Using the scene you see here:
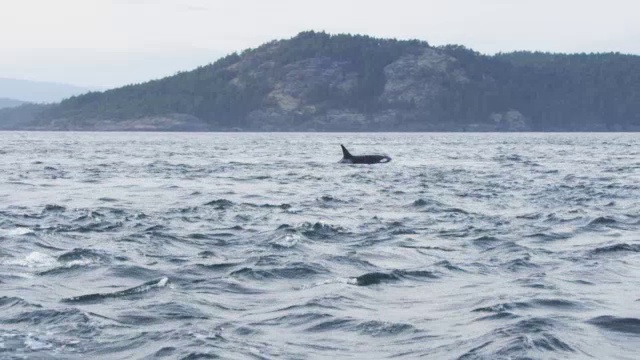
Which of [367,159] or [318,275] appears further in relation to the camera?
[367,159]

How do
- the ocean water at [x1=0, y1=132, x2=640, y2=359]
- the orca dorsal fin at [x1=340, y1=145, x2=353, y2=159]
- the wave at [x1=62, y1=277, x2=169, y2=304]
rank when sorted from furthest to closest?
the orca dorsal fin at [x1=340, y1=145, x2=353, y2=159]
the wave at [x1=62, y1=277, x2=169, y2=304]
the ocean water at [x1=0, y1=132, x2=640, y2=359]

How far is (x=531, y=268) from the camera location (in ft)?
58.1

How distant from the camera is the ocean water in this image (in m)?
12.2

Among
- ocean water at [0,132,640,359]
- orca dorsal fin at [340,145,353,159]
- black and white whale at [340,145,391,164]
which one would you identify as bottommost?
black and white whale at [340,145,391,164]

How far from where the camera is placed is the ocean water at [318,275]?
1217 cm

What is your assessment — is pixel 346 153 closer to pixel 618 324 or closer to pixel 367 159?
pixel 367 159

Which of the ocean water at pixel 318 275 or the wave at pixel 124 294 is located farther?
the wave at pixel 124 294

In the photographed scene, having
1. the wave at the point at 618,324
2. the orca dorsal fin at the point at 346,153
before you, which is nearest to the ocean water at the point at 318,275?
the wave at the point at 618,324

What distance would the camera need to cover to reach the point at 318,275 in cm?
1714

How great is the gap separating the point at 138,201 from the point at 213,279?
584 inches

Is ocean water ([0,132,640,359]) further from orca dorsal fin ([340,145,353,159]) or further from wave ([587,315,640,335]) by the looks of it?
orca dorsal fin ([340,145,353,159])

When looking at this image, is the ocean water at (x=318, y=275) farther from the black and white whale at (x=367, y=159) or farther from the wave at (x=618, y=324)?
the black and white whale at (x=367, y=159)

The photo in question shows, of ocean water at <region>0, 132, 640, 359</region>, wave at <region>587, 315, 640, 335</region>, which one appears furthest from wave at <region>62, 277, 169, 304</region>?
wave at <region>587, 315, 640, 335</region>

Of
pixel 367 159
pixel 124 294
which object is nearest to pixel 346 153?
pixel 367 159
